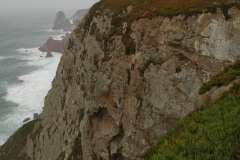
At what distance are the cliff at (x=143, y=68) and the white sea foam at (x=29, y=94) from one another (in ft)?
124

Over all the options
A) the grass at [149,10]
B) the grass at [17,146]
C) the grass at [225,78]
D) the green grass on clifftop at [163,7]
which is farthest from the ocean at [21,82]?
the grass at [225,78]

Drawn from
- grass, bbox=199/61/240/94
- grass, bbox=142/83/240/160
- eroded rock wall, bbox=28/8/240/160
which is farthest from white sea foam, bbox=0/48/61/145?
grass, bbox=142/83/240/160

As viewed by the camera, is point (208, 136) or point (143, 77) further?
point (143, 77)

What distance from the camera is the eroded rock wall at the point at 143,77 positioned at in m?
18.5

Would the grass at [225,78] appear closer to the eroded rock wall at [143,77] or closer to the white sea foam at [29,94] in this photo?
the eroded rock wall at [143,77]

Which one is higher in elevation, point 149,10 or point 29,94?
point 149,10

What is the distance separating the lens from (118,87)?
2302 centimetres

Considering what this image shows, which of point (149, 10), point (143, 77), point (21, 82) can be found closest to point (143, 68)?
point (143, 77)

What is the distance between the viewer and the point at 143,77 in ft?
69.6

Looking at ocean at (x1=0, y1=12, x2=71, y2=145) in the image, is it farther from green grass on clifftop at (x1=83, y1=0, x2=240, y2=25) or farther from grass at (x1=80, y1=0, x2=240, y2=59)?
green grass on clifftop at (x1=83, y1=0, x2=240, y2=25)

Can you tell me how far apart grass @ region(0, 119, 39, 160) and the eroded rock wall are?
23558 millimetres

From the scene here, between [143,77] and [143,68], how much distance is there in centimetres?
81

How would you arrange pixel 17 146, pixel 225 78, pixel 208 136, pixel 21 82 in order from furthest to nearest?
pixel 21 82, pixel 17 146, pixel 225 78, pixel 208 136

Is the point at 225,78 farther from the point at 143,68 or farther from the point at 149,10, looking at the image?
the point at 149,10
